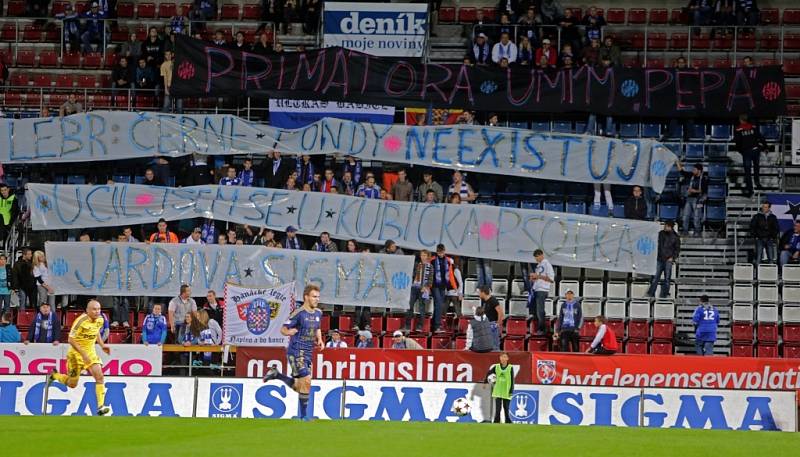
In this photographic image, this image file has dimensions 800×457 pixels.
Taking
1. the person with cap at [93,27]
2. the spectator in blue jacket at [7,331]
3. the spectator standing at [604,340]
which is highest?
the person with cap at [93,27]

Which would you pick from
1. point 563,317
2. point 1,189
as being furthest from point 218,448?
point 1,189

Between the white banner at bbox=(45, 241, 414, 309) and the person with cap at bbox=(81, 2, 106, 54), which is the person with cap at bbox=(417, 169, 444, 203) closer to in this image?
the white banner at bbox=(45, 241, 414, 309)

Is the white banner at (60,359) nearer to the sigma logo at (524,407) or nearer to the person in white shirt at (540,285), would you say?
the sigma logo at (524,407)

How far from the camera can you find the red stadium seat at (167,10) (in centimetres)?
3866

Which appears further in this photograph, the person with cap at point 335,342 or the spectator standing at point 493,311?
the person with cap at point 335,342

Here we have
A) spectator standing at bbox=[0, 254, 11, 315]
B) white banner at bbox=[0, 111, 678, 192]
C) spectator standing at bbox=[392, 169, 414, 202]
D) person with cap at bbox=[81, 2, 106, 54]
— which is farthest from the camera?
person with cap at bbox=[81, 2, 106, 54]

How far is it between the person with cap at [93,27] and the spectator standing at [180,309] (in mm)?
11319

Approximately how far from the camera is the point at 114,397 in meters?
24.1

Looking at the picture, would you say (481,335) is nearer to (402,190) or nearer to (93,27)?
(402,190)

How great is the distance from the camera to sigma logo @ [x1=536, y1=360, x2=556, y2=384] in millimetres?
26734

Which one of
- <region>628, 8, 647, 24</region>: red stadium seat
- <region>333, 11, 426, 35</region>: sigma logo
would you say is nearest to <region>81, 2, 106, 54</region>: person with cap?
<region>333, 11, 426, 35</region>: sigma logo

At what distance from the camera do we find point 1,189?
3080 cm

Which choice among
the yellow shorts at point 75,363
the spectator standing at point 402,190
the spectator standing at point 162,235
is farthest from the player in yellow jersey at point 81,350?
the spectator standing at point 402,190

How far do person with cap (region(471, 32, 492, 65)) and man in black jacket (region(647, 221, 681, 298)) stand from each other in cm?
691
